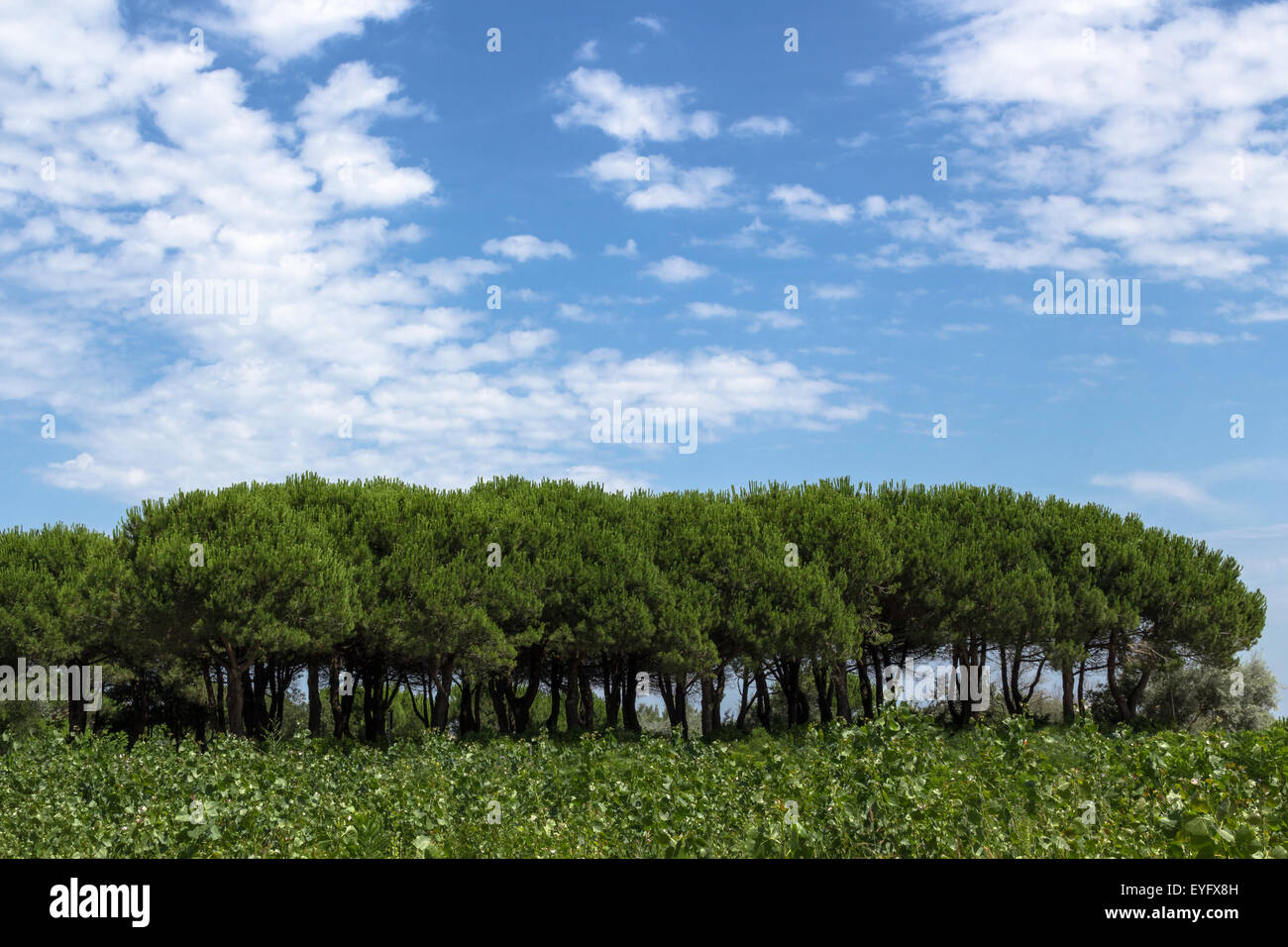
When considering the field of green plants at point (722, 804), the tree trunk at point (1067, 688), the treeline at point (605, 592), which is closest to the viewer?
the field of green plants at point (722, 804)

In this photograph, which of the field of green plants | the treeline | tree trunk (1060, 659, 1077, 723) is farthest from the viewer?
tree trunk (1060, 659, 1077, 723)

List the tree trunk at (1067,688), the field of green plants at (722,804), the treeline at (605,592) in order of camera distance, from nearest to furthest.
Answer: the field of green plants at (722,804) < the treeline at (605,592) < the tree trunk at (1067,688)

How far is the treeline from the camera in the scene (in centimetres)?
3038

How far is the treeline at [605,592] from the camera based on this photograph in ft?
99.7

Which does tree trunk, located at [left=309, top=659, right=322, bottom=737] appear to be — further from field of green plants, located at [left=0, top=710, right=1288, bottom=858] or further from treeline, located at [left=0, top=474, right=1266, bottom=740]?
field of green plants, located at [left=0, top=710, right=1288, bottom=858]

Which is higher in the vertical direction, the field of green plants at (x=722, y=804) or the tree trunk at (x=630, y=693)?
the field of green plants at (x=722, y=804)

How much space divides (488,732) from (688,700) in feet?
56.1

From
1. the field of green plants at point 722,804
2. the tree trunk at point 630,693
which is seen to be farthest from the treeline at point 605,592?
the field of green plants at point 722,804

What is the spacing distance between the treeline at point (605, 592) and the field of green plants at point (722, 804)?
50.1 feet

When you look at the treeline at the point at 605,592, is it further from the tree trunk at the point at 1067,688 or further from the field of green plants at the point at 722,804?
the field of green plants at the point at 722,804

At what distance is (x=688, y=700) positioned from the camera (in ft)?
157

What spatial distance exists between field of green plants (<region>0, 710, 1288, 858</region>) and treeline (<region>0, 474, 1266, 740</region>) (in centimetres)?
1527

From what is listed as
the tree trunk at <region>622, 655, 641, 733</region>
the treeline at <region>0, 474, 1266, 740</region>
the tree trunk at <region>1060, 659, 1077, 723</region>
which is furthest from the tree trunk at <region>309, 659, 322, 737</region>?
the tree trunk at <region>1060, 659, 1077, 723</region>
